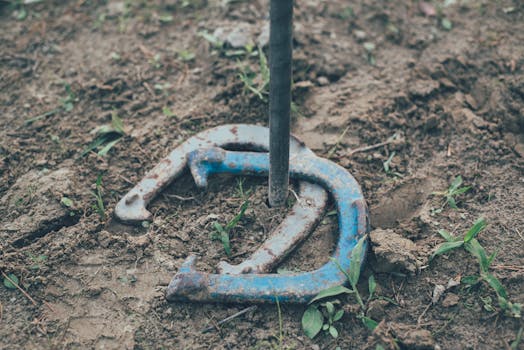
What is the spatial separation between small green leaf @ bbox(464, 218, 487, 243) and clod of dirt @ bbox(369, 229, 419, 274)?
22 cm

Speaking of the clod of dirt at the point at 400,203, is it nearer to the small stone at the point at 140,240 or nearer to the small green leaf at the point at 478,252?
A: the small green leaf at the point at 478,252

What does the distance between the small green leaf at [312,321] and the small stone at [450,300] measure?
489mm

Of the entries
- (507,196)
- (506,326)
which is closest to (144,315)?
(506,326)

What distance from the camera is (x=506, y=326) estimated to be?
201cm

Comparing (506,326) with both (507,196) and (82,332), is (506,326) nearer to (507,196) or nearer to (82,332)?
(507,196)

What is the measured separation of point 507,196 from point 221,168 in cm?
131

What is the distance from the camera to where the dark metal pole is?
177 cm

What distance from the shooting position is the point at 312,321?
80.7 inches

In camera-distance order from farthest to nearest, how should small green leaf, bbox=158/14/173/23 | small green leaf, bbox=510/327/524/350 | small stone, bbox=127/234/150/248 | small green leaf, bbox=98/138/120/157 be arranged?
small green leaf, bbox=158/14/173/23 < small green leaf, bbox=98/138/120/157 < small stone, bbox=127/234/150/248 < small green leaf, bbox=510/327/524/350

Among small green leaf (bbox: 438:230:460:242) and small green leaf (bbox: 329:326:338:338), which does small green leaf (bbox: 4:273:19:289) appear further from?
small green leaf (bbox: 438:230:460:242)

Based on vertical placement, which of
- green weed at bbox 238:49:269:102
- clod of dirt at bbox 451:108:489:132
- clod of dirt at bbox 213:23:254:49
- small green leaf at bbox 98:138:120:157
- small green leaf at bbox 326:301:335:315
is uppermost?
clod of dirt at bbox 213:23:254:49

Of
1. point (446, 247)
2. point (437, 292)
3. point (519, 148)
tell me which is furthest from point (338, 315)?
point (519, 148)

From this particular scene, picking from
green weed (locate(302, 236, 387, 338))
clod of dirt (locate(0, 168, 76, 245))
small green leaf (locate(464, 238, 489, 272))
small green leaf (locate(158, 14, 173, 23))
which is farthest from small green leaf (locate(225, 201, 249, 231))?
small green leaf (locate(158, 14, 173, 23))

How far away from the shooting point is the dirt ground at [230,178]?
2.08 metres
